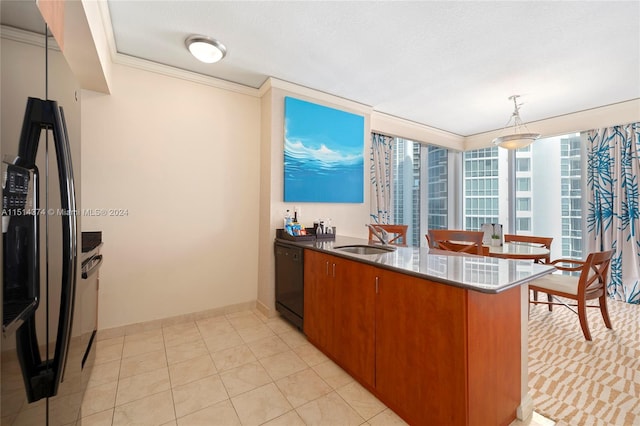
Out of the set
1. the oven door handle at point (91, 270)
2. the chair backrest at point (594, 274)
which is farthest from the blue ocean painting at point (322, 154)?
the chair backrest at point (594, 274)

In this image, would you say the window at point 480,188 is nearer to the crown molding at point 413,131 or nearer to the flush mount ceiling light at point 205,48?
the crown molding at point 413,131

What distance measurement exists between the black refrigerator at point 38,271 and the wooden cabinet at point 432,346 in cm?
141

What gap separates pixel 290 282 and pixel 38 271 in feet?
6.61

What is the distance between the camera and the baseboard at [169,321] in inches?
94.6

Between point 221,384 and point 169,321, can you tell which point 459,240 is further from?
point 169,321

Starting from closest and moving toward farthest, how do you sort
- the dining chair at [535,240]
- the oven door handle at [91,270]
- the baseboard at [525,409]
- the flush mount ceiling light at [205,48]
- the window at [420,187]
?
the oven door handle at [91,270] < the baseboard at [525,409] < the flush mount ceiling light at [205,48] < the dining chair at [535,240] < the window at [420,187]

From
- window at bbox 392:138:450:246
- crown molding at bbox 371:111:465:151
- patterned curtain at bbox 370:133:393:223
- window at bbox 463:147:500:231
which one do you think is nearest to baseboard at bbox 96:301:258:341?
patterned curtain at bbox 370:133:393:223

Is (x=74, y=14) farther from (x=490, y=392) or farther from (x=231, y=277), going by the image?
(x=490, y=392)

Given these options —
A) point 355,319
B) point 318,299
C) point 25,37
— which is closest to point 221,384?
point 318,299

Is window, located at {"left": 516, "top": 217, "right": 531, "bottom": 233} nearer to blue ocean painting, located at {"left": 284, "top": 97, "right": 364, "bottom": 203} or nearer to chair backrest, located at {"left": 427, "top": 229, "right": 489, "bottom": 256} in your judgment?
chair backrest, located at {"left": 427, "top": 229, "right": 489, "bottom": 256}

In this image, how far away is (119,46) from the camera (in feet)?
7.61

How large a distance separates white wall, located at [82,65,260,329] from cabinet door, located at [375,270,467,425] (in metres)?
1.96

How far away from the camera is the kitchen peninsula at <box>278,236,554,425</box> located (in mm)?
A: 1207

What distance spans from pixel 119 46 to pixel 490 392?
142 inches
